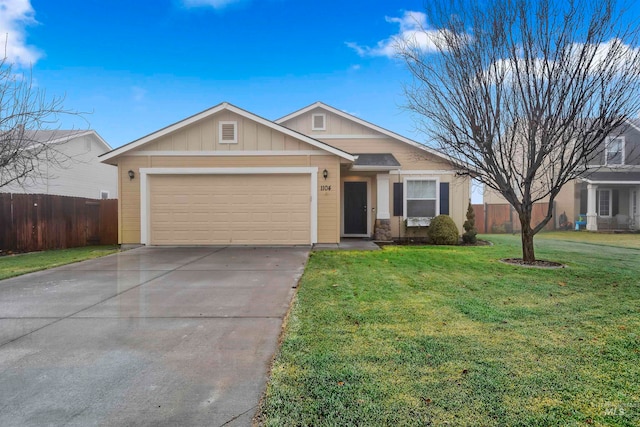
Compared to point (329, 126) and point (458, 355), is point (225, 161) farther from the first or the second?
point (458, 355)

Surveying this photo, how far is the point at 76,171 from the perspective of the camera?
17.8 m

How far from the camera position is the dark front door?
1365cm

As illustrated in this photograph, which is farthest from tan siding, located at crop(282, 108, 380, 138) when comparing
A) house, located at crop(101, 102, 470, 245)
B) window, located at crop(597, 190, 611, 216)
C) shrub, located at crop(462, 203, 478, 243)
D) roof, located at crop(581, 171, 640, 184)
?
window, located at crop(597, 190, 611, 216)

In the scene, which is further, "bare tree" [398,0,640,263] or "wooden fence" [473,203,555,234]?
"wooden fence" [473,203,555,234]

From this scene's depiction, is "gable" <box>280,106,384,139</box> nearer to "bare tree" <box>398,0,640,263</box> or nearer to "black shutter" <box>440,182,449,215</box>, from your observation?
"black shutter" <box>440,182,449,215</box>

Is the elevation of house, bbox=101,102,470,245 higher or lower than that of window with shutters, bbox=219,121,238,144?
lower

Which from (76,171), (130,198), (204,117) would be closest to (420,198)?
(204,117)

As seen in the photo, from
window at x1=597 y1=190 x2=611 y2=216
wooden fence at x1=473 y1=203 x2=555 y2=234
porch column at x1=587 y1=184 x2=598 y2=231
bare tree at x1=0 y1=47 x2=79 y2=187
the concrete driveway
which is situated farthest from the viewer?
window at x1=597 y1=190 x2=611 y2=216

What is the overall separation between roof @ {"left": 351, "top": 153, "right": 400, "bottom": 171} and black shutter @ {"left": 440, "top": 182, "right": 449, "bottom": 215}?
2.06m

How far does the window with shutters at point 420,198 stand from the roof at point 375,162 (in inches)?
45.7

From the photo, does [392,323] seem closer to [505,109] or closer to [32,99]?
[505,109]

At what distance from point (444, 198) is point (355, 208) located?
133 inches

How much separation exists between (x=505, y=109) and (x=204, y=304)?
7.48m

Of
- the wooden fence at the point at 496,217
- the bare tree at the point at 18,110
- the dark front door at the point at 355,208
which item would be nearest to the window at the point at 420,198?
the dark front door at the point at 355,208
